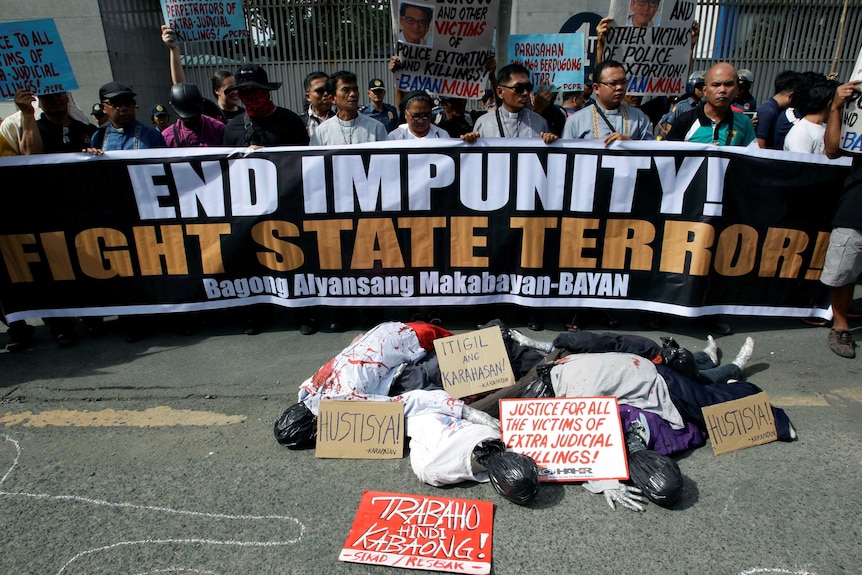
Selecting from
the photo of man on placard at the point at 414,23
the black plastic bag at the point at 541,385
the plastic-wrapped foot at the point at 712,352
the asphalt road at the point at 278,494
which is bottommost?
the asphalt road at the point at 278,494

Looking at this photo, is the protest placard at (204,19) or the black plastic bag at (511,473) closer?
the black plastic bag at (511,473)

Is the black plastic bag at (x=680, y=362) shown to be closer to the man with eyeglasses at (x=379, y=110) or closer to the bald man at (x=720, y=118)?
the bald man at (x=720, y=118)

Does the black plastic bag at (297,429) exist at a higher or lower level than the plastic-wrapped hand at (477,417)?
lower

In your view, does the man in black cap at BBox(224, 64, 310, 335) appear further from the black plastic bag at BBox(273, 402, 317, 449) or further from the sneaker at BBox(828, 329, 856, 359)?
the sneaker at BBox(828, 329, 856, 359)

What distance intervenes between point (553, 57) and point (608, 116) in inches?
92.0

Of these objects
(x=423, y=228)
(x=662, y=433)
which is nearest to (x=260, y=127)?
(x=423, y=228)

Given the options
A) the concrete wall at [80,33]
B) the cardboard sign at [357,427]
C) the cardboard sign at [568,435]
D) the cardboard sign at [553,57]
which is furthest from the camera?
the concrete wall at [80,33]

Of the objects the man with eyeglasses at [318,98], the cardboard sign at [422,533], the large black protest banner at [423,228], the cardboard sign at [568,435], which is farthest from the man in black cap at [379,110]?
the cardboard sign at [422,533]

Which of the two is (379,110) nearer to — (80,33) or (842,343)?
(842,343)

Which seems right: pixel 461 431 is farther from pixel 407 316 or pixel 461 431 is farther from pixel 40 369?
pixel 40 369

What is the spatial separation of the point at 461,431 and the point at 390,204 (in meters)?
2.16

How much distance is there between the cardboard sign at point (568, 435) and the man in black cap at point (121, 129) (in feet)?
12.3

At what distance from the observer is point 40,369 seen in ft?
14.0

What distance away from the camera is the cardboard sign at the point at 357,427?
304 cm
